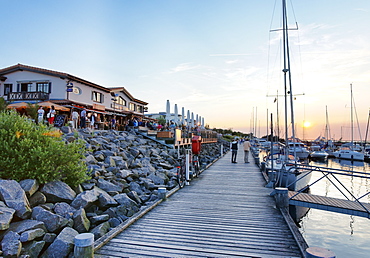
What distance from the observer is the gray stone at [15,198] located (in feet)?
18.1

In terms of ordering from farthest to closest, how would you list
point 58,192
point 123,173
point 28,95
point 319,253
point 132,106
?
point 132,106, point 28,95, point 123,173, point 58,192, point 319,253

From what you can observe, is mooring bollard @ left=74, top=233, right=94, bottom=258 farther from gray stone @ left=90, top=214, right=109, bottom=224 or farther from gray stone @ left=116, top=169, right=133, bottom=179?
gray stone @ left=116, top=169, right=133, bottom=179

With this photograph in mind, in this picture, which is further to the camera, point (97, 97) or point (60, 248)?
point (97, 97)

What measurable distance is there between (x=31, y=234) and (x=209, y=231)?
146 inches

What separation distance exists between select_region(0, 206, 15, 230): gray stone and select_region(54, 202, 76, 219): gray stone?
1.17 meters

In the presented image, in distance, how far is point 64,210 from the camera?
6.39 metres

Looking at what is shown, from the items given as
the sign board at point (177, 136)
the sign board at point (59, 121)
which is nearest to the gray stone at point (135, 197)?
the sign board at point (59, 121)

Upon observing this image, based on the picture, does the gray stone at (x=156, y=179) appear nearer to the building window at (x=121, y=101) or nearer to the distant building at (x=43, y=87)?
the distant building at (x=43, y=87)

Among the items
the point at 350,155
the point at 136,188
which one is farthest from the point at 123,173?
the point at 350,155

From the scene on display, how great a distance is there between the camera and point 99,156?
12.0 m

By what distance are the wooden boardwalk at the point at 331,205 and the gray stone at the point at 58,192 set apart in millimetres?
7086

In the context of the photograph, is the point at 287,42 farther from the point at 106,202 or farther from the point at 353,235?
the point at 106,202

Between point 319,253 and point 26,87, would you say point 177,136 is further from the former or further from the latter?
point 319,253

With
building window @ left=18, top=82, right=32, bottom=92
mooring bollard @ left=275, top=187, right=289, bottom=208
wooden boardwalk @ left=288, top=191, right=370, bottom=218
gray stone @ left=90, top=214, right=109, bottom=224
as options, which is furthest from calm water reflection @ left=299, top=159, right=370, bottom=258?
building window @ left=18, top=82, right=32, bottom=92
